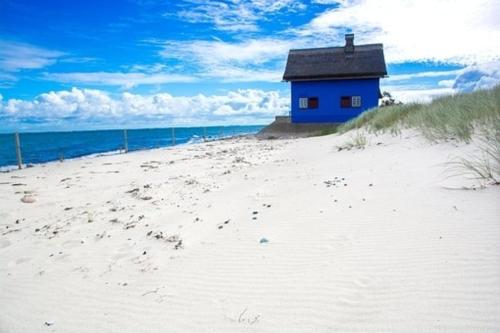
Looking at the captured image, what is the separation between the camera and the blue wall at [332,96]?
25391 millimetres

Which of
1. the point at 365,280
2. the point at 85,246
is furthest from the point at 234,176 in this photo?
the point at 365,280

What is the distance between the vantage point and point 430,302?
78.6 inches

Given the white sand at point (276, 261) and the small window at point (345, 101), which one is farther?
the small window at point (345, 101)

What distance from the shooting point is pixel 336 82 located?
2591 centimetres

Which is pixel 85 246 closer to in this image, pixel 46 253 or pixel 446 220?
pixel 46 253

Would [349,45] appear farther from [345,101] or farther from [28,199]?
[28,199]

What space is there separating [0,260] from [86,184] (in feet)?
16.0

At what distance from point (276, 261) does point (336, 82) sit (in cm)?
2530

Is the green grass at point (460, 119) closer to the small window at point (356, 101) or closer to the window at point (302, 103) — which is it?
the small window at point (356, 101)

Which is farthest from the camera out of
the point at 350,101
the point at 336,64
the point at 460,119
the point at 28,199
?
the point at 336,64

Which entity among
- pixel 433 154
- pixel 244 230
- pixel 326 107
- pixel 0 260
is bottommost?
pixel 0 260

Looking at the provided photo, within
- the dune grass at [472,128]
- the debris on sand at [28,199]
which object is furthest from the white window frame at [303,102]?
the debris on sand at [28,199]

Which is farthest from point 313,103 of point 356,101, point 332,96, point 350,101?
point 356,101

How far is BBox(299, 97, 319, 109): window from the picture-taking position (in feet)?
86.7
